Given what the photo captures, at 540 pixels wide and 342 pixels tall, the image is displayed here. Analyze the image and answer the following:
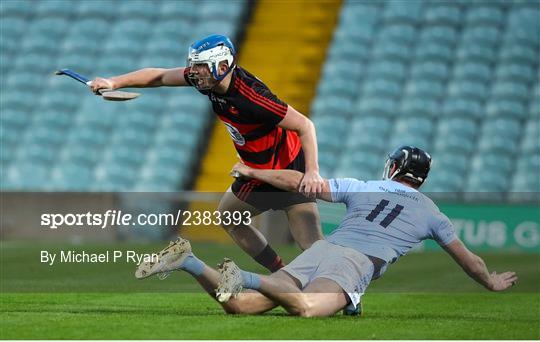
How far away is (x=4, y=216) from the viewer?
65.2ft

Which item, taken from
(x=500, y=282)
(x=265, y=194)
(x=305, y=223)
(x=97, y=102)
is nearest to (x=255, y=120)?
(x=265, y=194)

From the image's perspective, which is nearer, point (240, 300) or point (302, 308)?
point (302, 308)

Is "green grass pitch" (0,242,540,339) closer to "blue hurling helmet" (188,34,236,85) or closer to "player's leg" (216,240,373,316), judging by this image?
"player's leg" (216,240,373,316)

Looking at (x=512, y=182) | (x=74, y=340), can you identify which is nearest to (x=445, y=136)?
(x=512, y=182)

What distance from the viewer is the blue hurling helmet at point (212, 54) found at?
8547 millimetres

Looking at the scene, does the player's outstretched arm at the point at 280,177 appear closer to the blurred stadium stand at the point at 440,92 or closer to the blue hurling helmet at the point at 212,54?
the blue hurling helmet at the point at 212,54

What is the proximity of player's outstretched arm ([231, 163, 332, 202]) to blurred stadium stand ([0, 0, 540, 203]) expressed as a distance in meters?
12.8

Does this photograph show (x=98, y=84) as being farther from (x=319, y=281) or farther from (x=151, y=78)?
(x=319, y=281)

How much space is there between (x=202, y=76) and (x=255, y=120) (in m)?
0.57

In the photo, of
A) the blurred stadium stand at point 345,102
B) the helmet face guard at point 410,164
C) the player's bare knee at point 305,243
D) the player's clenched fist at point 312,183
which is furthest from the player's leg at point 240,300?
the blurred stadium stand at point 345,102

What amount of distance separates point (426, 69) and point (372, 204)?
1524 centimetres

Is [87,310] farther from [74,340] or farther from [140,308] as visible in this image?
[74,340]

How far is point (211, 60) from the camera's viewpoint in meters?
8.54
